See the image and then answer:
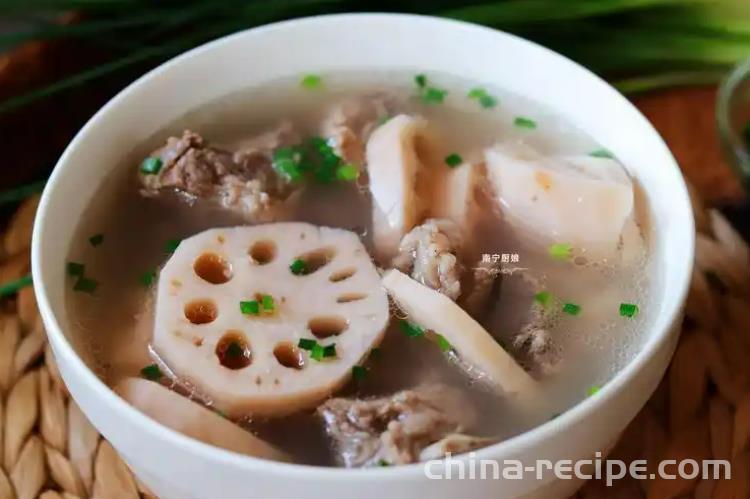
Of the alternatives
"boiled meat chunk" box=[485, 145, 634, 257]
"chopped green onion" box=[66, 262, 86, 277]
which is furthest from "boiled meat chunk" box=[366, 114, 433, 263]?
"chopped green onion" box=[66, 262, 86, 277]

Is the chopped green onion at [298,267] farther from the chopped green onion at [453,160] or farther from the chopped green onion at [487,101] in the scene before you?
the chopped green onion at [487,101]

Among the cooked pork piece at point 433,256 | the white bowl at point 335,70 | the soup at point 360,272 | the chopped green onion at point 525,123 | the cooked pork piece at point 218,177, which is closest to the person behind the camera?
the white bowl at point 335,70

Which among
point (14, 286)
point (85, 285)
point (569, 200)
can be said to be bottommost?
point (14, 286)

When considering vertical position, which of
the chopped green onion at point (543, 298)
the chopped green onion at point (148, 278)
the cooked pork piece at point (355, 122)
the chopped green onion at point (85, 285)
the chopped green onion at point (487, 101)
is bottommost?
the chopped green onion at point (85, 285)

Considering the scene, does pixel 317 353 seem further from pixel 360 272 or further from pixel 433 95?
pixel 433 95

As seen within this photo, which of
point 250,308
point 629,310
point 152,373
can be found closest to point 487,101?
Result: point 629,310

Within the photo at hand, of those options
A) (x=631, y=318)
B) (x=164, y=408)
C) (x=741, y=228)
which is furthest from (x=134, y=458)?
(x=741, y=228)

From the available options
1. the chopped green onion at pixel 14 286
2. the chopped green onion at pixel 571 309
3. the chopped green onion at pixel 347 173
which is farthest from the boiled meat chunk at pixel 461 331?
the chopped green onion at pixel 14 286
